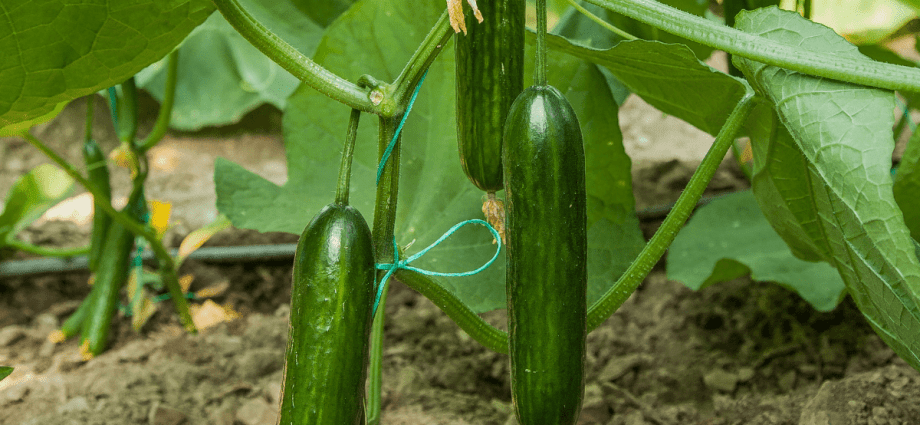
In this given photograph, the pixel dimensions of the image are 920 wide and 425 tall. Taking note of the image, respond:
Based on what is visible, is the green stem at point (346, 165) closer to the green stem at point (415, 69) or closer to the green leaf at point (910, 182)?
the green stem at point (415, 69)

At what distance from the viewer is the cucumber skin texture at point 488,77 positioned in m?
1.04

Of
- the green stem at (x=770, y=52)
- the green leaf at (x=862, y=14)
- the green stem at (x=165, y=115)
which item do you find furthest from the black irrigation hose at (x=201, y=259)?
the green leaf at (x=862, y=14)

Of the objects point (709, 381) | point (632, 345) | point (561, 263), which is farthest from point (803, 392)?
point (561, 263)

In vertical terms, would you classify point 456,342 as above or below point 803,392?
above

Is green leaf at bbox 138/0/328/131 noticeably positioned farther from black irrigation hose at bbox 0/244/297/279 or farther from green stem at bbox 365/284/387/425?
green stem at bbox 365/284/387/425

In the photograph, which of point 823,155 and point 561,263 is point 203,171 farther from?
point 823,155

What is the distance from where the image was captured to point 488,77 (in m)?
1.05

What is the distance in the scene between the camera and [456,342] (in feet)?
5.96

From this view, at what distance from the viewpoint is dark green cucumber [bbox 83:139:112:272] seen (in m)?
1.78

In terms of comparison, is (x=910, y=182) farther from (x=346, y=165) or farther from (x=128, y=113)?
(x=128, y=113)

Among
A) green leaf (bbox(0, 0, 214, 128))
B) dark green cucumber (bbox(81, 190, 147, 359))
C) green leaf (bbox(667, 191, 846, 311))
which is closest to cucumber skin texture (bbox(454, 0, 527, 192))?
green leaf (bbox(0, 0, 214, 128))

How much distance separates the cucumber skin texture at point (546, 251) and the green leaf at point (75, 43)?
22.2 inches

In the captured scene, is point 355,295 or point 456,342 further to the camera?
point 456,342

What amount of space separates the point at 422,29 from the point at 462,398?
2.55 ft
